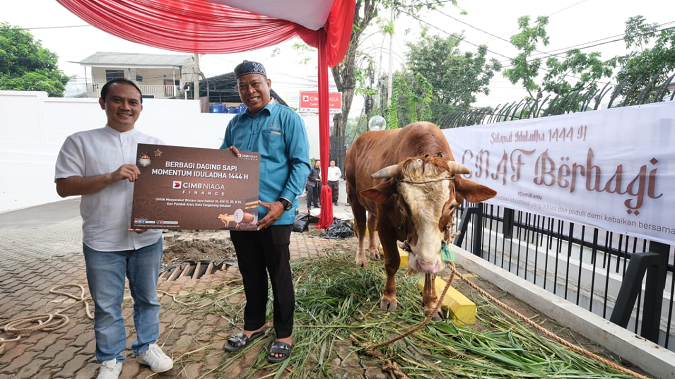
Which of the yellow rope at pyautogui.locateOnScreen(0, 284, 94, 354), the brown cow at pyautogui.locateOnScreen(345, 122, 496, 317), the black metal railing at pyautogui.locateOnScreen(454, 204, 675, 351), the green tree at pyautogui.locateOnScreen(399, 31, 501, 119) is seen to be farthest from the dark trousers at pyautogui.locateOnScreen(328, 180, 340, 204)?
the green tree at pyautogui.locateOnScreen(399, 31, 501, 119)

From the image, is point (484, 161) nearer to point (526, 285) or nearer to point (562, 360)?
point (526, 285)

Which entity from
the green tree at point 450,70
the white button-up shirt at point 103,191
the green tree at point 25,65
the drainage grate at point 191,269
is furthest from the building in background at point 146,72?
the white button-up shirt at point 103,191

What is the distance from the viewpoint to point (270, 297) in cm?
363

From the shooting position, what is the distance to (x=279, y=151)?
8.55 feet

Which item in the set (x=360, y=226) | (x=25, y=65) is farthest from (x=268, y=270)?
(x=25, y=65)

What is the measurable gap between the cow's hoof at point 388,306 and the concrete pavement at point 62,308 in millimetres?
1529

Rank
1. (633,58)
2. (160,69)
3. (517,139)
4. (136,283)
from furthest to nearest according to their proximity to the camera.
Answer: (160,69) → (633,58) → (517,139) → (136,283)

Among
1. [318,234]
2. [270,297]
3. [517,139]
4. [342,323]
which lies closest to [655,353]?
[342,323]

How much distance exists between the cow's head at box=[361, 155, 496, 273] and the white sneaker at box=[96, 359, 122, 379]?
2122mm

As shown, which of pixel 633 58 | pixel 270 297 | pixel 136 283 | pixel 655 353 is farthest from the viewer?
pixel 633 58

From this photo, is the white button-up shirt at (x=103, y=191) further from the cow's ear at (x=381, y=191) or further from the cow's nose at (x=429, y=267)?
the cow's nose at (x=429, y=267)

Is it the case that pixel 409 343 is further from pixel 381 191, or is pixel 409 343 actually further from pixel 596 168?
pixel 596 168

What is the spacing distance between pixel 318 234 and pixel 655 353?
5.51 metres

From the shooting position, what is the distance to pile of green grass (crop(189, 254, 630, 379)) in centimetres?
253
